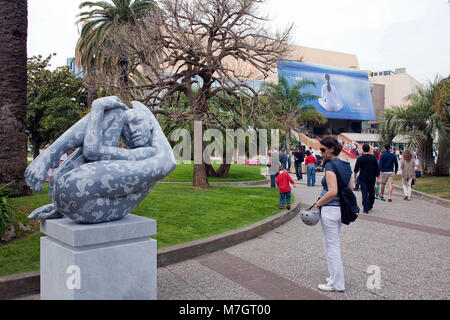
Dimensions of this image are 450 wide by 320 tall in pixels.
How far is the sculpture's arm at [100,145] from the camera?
3.53 m

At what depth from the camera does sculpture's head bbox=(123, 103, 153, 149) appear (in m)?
3.91

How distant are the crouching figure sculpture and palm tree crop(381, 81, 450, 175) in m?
17.1

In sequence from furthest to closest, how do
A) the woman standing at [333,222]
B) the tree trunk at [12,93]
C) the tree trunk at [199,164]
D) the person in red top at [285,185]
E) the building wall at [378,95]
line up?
the building wall at [378,95]
the tree trunk at [199,164]
the person in red top at [285,185]
the tree trunk at [12,93]
the woman standing at [333,222]

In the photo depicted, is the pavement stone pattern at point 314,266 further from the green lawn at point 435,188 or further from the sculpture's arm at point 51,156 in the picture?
the green lawn at point 435,188

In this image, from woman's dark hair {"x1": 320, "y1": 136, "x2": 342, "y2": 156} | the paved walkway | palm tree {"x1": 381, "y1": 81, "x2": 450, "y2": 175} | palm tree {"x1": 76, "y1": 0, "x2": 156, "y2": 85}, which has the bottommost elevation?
the paved walkway

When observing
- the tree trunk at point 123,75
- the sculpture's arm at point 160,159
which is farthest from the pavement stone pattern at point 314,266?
the tree trunk at point 123,75

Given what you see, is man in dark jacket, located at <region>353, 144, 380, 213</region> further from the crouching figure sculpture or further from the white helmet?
the crouching figure sculpture

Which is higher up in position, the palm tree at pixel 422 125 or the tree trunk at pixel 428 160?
the palm tree at pixel 422 125

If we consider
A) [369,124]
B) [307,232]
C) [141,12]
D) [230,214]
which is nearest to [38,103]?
[141,12]

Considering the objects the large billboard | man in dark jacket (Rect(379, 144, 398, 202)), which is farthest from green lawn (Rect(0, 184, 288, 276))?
the large billboard

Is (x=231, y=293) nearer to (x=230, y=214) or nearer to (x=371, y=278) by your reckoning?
(x=371, y=278)

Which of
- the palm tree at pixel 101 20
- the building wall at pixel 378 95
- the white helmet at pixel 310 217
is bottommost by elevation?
the white helmet at pixel 310 217

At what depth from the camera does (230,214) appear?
25.4 ft
